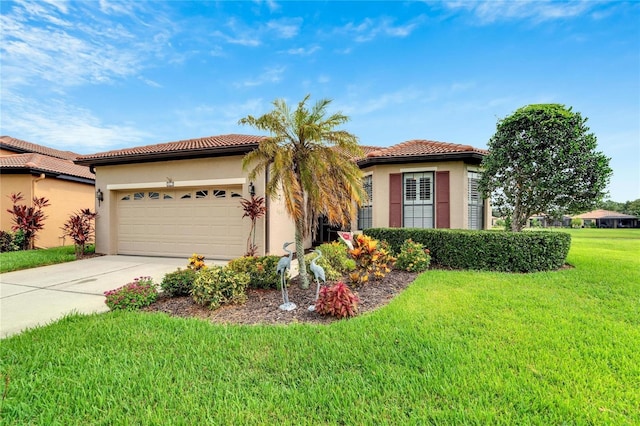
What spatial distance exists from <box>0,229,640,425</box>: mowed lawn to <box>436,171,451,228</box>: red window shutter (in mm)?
6523

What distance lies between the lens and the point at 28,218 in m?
11.9

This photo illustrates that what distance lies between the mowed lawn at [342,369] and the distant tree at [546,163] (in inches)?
202

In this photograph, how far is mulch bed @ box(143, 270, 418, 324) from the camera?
4.57m

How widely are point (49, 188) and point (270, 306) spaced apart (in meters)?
15.4

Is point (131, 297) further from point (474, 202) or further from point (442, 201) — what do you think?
point (474, 202)

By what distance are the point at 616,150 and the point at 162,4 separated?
14.9m

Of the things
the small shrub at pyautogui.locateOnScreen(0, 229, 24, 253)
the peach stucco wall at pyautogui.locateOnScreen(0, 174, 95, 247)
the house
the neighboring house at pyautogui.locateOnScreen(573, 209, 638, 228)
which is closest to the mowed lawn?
the house

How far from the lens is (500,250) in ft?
25.3

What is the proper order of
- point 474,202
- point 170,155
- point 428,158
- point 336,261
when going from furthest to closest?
point 474,202 < point 428,158 < point 170,155 < point 336,261

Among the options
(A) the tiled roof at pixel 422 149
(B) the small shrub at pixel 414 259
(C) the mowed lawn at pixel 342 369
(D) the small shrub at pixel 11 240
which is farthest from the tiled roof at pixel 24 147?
(B) the small shrub at pixel 414 259

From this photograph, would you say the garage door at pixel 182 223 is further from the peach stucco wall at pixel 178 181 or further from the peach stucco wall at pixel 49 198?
the peach stucco wall at pixel 49 198

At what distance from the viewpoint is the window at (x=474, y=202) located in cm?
Answer: 1123

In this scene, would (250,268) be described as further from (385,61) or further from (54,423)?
(385,61)

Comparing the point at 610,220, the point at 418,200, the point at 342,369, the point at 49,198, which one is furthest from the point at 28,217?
the point at 610,220
